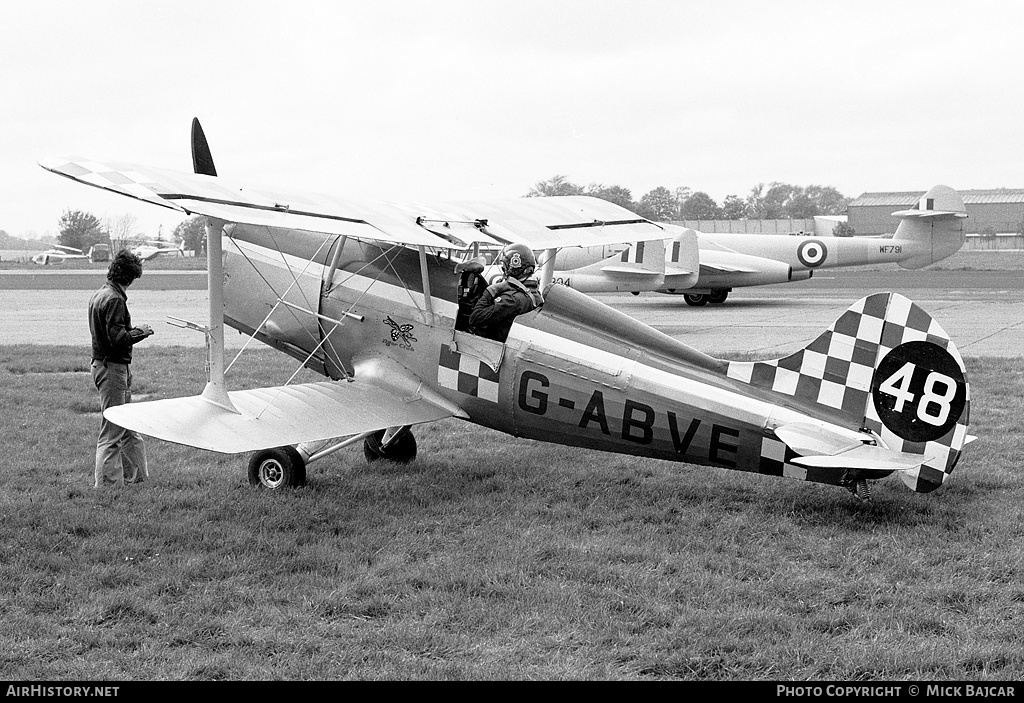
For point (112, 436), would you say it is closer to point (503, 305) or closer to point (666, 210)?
point (503, 305)

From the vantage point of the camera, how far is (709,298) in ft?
82.9

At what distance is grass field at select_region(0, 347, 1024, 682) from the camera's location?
4125 millimetres

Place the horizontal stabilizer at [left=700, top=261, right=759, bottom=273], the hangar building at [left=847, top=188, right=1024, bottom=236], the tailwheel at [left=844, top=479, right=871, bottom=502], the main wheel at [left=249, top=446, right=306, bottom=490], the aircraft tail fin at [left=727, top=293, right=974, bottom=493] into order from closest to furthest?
1. the aircraft tail fin at [left=727, top=293, right=974, bottom=493]
2. the tailwheel at [left=844, top=479, right=871, bottom=502]
3. the main wheel at [left=249, top=446, right=306, bottom=490]
4. the horizontal stabilizer at [left=700, top=261, right=759, bottom=273]
5. the hangar building at [left=847, top=188, right=1024, bottom=236]

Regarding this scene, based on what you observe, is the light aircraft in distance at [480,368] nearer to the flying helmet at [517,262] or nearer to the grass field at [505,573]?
the flying helmet at [517,262]

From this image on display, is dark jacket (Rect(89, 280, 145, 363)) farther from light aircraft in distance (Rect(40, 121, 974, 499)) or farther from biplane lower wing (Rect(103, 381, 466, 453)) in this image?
light aircraft in distance (Rect(40, 121, 974, 499))

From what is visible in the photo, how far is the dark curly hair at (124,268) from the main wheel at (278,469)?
1.66 m

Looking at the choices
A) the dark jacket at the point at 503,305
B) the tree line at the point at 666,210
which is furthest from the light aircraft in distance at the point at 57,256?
the dark jacket at the point at 503,305

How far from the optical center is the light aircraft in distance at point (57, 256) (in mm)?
71438

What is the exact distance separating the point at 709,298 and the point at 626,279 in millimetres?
3370

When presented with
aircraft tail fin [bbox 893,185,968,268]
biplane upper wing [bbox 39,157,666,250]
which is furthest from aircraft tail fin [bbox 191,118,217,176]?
aircraft tail fin [bbox 893,185,968,268]

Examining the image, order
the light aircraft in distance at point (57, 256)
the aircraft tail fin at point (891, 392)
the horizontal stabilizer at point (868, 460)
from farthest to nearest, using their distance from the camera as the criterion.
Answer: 1. the light aircraft in distance at point (57, 256)
2. the aircraft tail fin at point (891, 392)
3. the horizontal stabilizer at point (868, 460)

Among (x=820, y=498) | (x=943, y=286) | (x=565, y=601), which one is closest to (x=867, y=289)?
(x=943, y=286)

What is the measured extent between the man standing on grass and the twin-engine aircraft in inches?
654

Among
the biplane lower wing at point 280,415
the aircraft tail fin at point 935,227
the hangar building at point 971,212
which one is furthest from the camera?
the hangar building at point 971,212
